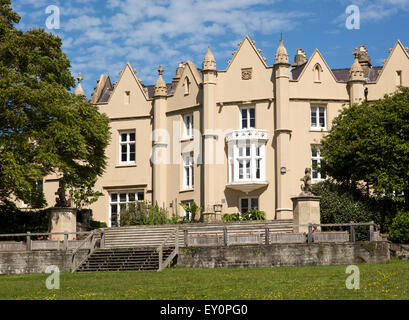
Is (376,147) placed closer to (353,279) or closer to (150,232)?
(150,232)

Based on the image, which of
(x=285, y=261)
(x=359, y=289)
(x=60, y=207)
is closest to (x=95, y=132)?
(x=60, y=207)

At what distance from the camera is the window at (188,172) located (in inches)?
1882

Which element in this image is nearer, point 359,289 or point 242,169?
point 359,289

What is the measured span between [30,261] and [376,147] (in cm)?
1841

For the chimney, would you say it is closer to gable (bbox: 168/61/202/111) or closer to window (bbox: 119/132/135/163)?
gable (bbox: 168/61/202/111)

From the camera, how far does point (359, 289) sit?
1900 centimetres

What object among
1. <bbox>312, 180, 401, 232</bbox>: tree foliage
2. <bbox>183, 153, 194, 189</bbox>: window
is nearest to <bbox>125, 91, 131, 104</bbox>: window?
<bbox>183, 153, 194, 189</bbox>: window

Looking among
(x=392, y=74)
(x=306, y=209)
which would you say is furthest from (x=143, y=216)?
(x=392, y=74)

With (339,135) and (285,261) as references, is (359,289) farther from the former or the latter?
(339,135)

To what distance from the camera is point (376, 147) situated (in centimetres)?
3706

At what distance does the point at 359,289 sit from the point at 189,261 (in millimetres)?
12118

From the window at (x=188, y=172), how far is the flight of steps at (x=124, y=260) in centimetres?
1598

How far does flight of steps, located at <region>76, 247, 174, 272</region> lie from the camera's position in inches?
1169

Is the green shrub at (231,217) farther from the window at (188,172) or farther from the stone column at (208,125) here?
the window at (188,172)
